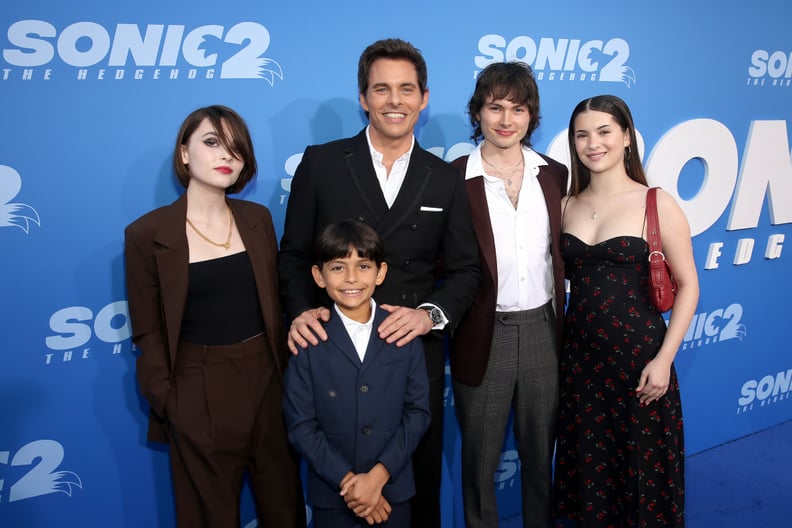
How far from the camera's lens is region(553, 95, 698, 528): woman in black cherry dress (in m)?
2.28

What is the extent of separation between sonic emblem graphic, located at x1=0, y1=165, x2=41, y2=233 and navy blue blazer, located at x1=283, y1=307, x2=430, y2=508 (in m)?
1.22

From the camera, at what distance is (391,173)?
223cm

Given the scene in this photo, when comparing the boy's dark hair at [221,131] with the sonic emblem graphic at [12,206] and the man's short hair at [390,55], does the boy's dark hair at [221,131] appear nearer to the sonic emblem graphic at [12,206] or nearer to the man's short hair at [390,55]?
the man's short hair at [390,55]

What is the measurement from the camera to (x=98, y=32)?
7.25 feet

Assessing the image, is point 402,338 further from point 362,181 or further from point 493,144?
point 493,144

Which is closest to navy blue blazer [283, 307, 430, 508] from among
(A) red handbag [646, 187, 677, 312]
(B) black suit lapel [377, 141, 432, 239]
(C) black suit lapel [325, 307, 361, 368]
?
(C) black suit lapel [325, 307, 361, 368]

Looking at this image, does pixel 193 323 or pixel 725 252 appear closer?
pixel 193 323

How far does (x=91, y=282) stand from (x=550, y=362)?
196 cm

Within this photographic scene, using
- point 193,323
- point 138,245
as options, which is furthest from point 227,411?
point 138,245

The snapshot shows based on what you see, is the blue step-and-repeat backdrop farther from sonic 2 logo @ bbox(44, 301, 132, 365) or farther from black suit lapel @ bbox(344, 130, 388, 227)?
black suit lapel @ bbox(344, 130, 388, 227)

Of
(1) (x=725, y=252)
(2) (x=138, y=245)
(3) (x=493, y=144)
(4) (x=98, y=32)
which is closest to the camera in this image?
(2) (x=138, y=245)

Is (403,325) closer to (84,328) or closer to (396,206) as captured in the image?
(396,206)

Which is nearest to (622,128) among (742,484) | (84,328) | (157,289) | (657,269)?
(657,269)

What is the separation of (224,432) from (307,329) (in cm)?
52
